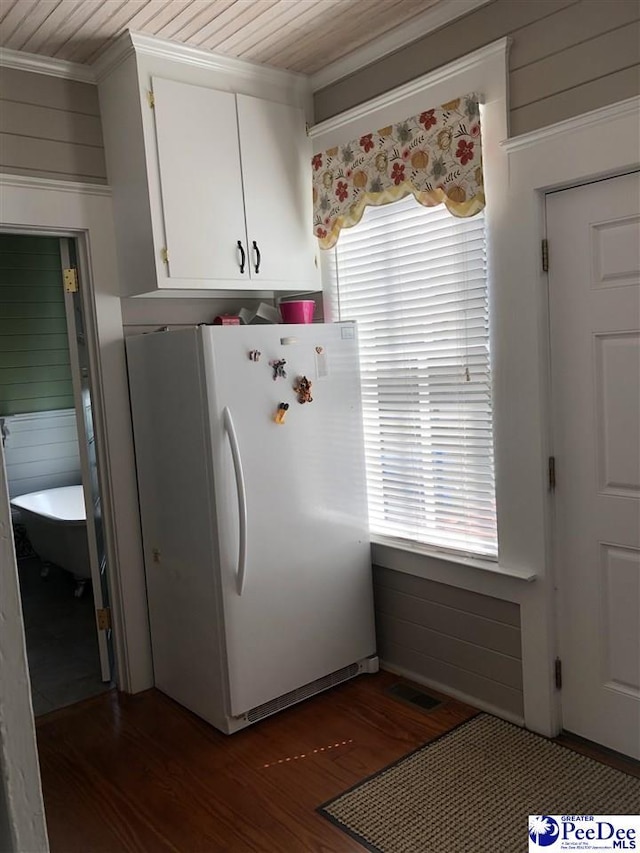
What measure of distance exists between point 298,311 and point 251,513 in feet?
2.98

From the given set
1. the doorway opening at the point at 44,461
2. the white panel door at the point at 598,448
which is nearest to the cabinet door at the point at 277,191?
the white panel door at the point at 598,448

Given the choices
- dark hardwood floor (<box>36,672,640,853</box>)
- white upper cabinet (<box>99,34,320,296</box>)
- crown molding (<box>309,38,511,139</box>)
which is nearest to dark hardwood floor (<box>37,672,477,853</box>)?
dark hardwood floor (<box>36,672,640,853</box>)

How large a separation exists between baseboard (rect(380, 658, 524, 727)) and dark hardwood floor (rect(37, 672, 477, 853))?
0.11 ft

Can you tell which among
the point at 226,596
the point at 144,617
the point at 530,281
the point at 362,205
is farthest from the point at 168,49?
the point at 144,617

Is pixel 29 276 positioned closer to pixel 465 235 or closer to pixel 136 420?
pixel 136 420

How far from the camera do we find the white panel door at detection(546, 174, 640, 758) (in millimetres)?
2299

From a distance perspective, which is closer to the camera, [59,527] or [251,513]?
[251,513]

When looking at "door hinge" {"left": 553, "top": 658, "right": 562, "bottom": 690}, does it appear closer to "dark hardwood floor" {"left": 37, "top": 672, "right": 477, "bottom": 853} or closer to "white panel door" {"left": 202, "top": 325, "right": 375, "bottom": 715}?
"dark hardwood floor" {"left": 37, "top": 672, "right": 477, "bottom": 853}

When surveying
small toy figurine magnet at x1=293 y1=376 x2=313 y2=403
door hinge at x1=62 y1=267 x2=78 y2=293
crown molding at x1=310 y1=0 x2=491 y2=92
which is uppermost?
crown molding at x1=310 y1=0 x2=491 y2=92

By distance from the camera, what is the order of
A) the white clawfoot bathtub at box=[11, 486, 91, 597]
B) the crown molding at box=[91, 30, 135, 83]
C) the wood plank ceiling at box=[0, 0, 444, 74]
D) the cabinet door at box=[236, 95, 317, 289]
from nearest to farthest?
1. the wood plank ceiling at box=[0, 0, 444, 74]
2. the crown molding at box=[91, 30, 135, 83]
3. the cabinet door at box=[236, 95, 317, 289]
4. the white clawfoot bathtub at box=[11, 486, 91, 597]

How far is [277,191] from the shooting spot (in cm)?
315

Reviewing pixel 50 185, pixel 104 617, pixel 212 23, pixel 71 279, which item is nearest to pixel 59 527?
pixel 104 617

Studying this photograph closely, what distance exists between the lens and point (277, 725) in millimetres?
2857

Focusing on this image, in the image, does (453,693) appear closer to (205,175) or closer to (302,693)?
(302,693)
